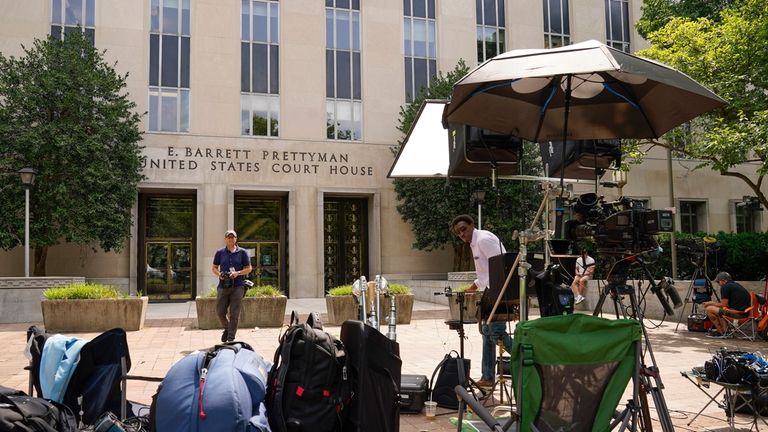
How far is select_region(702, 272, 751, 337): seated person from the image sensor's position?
11.1 meters

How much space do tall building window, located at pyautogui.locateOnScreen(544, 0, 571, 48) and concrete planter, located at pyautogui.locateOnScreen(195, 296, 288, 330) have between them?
744 inches

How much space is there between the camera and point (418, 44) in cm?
2486

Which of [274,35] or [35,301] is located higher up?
[274,35]

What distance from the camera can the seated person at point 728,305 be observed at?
1112 cm

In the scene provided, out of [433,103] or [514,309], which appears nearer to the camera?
[514,309]

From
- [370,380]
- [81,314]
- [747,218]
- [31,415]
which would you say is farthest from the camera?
[747,218]

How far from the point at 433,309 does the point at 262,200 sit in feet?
31.3

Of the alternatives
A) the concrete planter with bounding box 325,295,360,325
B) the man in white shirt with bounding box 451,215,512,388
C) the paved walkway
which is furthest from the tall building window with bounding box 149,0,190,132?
the man in white shirt with bounding box 451,215,512,388

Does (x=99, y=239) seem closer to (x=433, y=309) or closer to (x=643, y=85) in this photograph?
(x=433, y=309)

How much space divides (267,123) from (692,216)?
19669 millimetres

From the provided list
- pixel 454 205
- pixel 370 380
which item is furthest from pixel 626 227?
pixel 454 205

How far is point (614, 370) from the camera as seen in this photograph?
3.09 meters

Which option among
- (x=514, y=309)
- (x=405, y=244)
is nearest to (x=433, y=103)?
(x=514, y=309)

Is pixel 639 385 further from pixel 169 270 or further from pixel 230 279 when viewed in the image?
pixel 169 270
